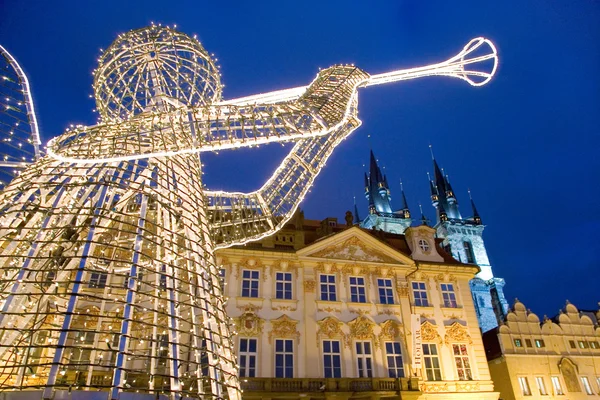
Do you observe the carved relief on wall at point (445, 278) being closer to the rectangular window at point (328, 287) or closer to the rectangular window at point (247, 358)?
the rectangular window at point (328, 287)

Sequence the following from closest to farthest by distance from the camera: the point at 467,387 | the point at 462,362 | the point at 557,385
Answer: the point at 467,387
the point at 462,362
the point at 557,385

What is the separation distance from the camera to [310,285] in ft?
67.6

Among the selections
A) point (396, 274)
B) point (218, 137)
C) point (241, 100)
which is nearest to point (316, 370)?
point (396, 274)

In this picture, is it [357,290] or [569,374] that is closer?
[357,290]

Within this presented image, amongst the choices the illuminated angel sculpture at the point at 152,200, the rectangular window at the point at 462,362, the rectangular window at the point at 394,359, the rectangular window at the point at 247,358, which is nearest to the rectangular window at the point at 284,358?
the rectangular window at the point at 247,358

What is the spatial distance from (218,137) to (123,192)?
93.4 inches

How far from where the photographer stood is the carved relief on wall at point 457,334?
21.2 metres

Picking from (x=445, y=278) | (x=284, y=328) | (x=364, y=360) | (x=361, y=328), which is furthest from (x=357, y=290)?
(x=445, y=278)

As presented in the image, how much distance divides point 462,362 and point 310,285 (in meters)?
7.81

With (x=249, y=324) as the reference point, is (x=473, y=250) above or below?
above

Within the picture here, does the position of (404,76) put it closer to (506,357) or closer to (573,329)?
(506,357)

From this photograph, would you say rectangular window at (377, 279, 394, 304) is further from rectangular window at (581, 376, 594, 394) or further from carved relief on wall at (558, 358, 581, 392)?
rectangular window at (581, 376, 594, 394)

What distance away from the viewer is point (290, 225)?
22312mm

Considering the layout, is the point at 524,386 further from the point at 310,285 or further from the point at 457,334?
the point at 310,285
